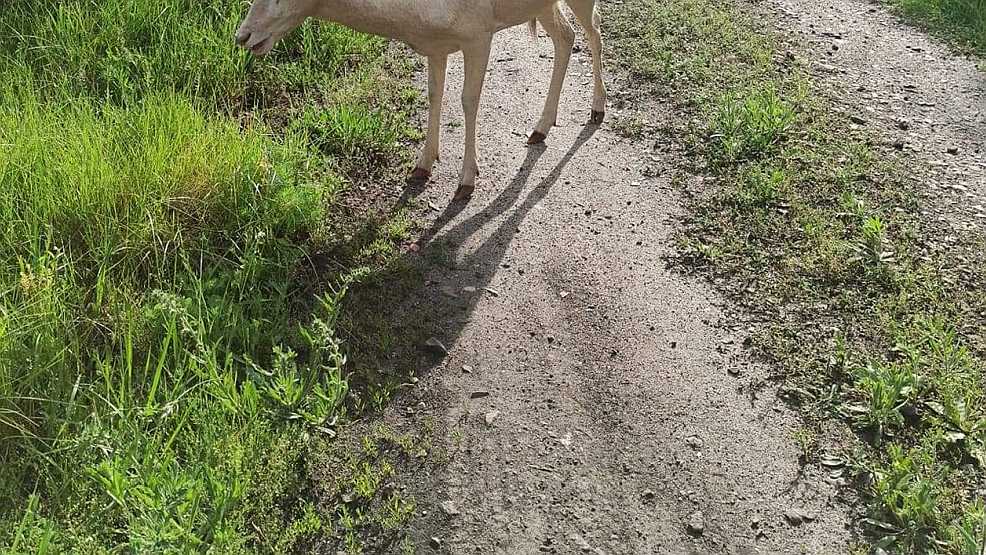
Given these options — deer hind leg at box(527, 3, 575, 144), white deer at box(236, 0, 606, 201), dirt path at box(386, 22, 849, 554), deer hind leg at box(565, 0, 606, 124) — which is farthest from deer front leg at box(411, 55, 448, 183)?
deer hind leg at box(565, 0, 606, 124)

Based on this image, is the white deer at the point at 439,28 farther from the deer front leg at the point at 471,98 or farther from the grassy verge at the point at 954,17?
the grassy verge at the point at 954,17

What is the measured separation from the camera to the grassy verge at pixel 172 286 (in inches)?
126

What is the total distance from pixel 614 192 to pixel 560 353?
5.01 feet

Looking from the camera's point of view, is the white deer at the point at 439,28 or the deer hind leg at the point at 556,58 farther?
the deer hind leg at the point at 556,58

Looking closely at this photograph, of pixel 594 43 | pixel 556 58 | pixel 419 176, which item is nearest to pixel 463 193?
pixel 419 176

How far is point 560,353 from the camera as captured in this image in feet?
13.6

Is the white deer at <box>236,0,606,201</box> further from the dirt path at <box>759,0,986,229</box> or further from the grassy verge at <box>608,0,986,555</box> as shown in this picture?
the dirt path at <box>759,0,986,229</box>

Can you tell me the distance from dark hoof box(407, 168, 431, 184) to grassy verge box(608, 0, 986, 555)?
1669mm

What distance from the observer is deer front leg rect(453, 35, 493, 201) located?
15.6 feet

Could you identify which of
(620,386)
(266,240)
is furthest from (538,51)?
(620,386)

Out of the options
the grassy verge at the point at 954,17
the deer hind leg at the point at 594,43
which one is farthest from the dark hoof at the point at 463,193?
the grassy verge at the point at 954,17

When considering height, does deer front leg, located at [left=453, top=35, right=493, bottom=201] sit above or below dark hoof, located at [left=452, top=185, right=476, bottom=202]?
above

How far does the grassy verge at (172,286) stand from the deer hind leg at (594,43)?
1.37 m

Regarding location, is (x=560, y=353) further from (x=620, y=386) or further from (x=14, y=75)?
(x=14, y=75)
